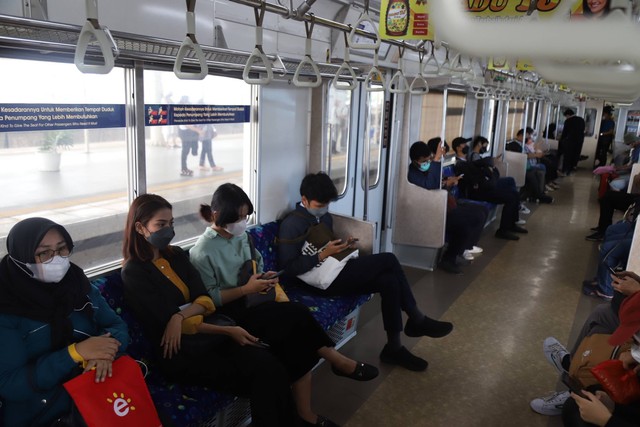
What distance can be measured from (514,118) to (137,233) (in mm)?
13774

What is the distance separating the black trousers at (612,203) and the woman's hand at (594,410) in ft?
21.6

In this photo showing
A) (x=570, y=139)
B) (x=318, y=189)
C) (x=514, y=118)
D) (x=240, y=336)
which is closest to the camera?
(x=240, y=336)

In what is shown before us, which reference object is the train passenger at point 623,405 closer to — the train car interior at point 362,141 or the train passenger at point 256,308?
the train car interior at point 362,141

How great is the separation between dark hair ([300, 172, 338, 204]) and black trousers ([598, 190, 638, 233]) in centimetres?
591

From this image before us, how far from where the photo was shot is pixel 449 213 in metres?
6.72

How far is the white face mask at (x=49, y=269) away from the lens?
2285mm

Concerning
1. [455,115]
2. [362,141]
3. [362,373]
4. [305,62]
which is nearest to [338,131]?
[362,141]

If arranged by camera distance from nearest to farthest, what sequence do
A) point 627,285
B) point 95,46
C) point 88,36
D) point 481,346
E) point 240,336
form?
1. point 88,36
2. point 95,46
3. point 240,336
4. point 627,285
5. point 481,346

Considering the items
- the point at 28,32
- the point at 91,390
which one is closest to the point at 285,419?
the point at 91,390

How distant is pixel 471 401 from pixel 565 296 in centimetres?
283

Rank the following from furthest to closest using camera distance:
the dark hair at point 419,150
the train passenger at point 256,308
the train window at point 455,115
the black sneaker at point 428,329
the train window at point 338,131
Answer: the train window at point 455,115, the dark hair at point 419,150, the train window at point 338,131, the black sneaker at point 428,329, the train passenger at point 256,308

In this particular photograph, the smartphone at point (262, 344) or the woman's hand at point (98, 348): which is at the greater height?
the woman's hand at point (98, 348)

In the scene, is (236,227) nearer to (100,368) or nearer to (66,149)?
(100,368)

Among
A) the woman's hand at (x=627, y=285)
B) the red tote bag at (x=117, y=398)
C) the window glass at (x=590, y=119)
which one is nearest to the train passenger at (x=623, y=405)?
the woman's hand at (x=627, y=285)
